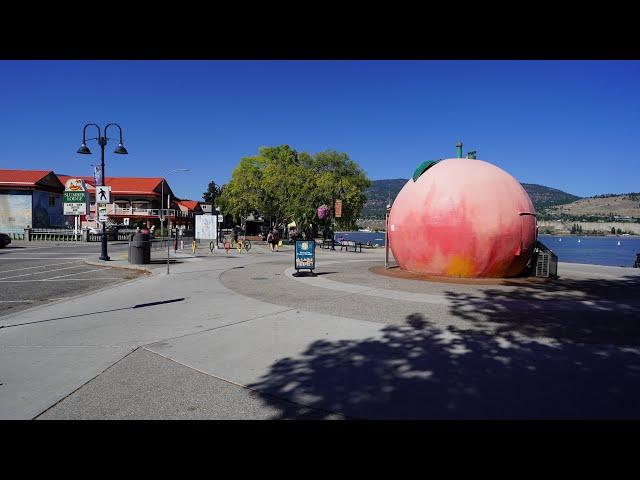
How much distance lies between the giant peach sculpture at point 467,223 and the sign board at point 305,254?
11.5ft

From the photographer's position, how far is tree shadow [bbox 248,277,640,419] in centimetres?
390

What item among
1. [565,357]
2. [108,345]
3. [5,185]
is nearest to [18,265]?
[108,345]

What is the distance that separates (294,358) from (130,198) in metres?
67.3

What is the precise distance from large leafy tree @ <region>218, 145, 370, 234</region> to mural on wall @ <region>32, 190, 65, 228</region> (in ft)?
73.8

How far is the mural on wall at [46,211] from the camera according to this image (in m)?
49.1

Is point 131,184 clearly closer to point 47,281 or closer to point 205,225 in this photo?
point 205,225

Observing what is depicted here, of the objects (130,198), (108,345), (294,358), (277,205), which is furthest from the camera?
(130,198)

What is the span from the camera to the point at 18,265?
18.6 meters

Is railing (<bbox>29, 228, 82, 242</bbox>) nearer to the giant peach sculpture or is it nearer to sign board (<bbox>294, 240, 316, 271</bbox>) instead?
sign board (<bbox>294, 240, 316, 271</bbox>)

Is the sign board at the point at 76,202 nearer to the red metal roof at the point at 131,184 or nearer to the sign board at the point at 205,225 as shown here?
the sign board at the point at 205,225

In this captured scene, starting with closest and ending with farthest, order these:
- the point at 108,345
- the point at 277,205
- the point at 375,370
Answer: the point at 375,370 < the point at 108,345 < the point at 277,205

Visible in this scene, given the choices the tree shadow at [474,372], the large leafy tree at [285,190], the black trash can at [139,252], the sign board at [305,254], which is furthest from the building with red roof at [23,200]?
the tree shadow at [474,372]

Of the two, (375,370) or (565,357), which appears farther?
(565,357)
